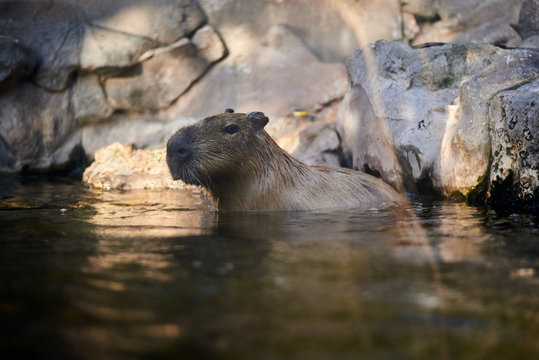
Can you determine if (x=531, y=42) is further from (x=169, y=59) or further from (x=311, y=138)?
(x=169, y=59)

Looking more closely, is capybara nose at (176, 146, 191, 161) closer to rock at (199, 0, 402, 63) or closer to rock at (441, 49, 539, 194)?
rock at (441, 49, 539, 194)

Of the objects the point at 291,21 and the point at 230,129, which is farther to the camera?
the point at 291,21

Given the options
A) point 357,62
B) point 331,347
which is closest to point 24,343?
point 331,347

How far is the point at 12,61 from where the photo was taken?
9.27 meters

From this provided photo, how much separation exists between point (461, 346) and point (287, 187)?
348cm

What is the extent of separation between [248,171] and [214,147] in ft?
1.27

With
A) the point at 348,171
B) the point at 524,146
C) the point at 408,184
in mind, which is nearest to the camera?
the point at 524,146

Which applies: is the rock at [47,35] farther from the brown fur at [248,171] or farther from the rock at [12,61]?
the brown fur at [248,171]

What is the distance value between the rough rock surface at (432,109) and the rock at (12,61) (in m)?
5.50

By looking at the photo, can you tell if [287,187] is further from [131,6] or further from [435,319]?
[131,6]

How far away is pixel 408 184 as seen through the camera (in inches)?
243

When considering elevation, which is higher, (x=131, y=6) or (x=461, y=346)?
(x=131, y=6)

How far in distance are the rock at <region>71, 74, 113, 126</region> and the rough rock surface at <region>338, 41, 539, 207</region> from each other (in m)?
4.94

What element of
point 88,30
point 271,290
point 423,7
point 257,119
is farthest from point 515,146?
point 88,30
